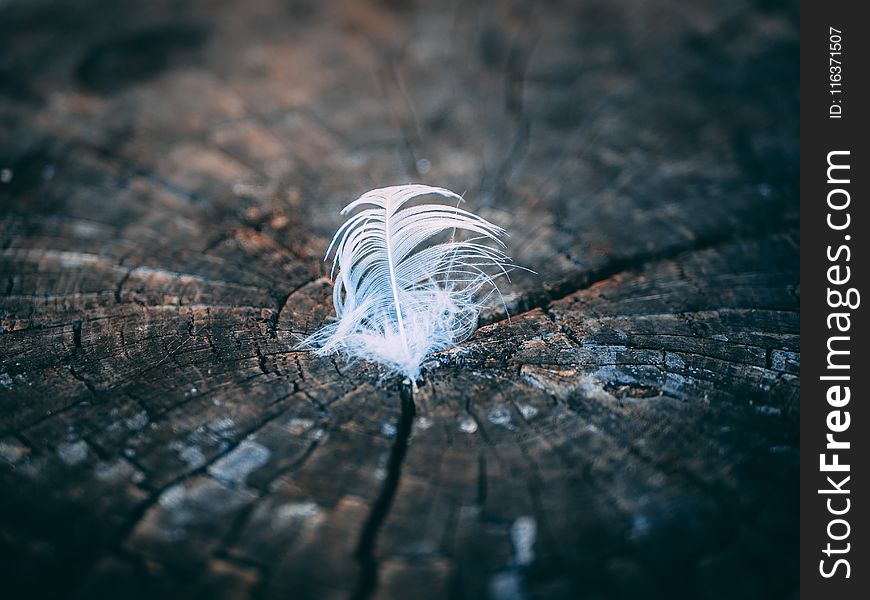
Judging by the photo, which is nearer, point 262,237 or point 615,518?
point 615,518

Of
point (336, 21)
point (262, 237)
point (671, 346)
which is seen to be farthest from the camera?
point (336, 21)

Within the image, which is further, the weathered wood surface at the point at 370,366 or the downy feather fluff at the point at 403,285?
the downy feather fluff at the point at 403,285

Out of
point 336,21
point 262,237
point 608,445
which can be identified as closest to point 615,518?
point 608,445

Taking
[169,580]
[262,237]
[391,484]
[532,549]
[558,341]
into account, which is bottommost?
[169,580]

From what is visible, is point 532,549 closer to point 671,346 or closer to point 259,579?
point 259,579
